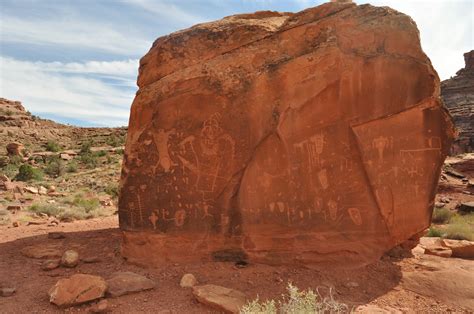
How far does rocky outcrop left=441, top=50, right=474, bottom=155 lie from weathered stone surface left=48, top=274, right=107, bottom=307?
3893 centimetres

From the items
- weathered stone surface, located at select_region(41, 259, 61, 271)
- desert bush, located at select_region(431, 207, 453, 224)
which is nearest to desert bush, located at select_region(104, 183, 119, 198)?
weathered stone surface, located at select_region(41, 259, 61, 271)

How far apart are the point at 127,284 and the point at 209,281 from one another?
1095 mm

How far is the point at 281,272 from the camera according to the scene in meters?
5.61

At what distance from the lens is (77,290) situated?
472 centimetres

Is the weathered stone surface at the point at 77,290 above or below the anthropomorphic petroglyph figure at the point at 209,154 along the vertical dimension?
below

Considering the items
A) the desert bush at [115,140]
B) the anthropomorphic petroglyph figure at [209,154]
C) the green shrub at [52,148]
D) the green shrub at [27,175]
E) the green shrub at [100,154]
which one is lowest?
the green shrub at [27,175]

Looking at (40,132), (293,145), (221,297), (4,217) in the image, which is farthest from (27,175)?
(40,132)

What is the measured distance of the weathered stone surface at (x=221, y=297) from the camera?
14.8ft

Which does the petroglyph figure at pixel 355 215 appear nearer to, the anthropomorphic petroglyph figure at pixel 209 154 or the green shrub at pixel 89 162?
the anthropomorphic petroglyph figure at pixel 209 154

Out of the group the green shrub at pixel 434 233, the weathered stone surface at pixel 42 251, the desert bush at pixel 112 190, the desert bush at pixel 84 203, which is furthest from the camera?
the desert bush at pixel 112 190

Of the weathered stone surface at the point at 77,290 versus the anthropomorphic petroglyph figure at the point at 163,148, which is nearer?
the weathered stone surface at the point at 77,290

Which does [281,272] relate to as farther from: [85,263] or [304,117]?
[85,263]

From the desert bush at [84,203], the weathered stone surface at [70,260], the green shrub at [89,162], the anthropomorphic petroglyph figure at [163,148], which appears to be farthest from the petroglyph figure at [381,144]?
the green shrub at [89,162]

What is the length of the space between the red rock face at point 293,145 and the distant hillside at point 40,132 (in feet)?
113
